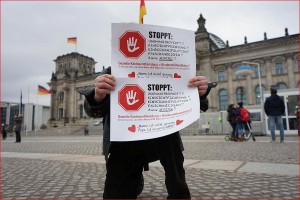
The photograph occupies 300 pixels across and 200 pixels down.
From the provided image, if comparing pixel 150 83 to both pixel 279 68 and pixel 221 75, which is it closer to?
pixel 279 68

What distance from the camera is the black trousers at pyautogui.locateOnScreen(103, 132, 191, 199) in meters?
2.17

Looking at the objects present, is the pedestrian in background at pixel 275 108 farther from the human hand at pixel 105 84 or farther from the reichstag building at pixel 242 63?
the reichstag building at pixel 242 63

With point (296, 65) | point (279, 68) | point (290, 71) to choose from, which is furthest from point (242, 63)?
point (296, 65)

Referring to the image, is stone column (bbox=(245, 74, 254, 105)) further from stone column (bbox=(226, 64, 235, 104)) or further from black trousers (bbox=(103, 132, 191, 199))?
black trousers (bbox=(103, 132, 191, 199))

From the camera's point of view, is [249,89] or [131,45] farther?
[249,89]

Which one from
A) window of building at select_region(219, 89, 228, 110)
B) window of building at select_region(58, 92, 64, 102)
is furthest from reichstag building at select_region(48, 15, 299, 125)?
window of building at select_region(58, 92, 64, 102)

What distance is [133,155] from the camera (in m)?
2.32

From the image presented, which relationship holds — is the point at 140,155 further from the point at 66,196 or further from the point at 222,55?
the point at 222,55

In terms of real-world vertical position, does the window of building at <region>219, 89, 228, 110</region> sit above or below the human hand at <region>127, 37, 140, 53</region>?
above

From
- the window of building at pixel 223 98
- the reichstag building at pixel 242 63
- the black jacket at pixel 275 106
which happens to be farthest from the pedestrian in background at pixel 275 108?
the window of building at pixel 223 98

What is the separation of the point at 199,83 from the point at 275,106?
9461 mm

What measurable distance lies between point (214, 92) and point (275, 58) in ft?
37.6

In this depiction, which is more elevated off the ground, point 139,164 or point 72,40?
point 72,40

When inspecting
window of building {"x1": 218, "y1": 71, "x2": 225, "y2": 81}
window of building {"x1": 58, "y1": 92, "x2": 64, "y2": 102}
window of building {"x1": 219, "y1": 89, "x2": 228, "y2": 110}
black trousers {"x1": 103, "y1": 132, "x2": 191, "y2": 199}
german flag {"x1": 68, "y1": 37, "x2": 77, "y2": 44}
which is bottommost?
black trousers {"x1": 103, "y1": 132, "x2": 191, "y2": 199}
